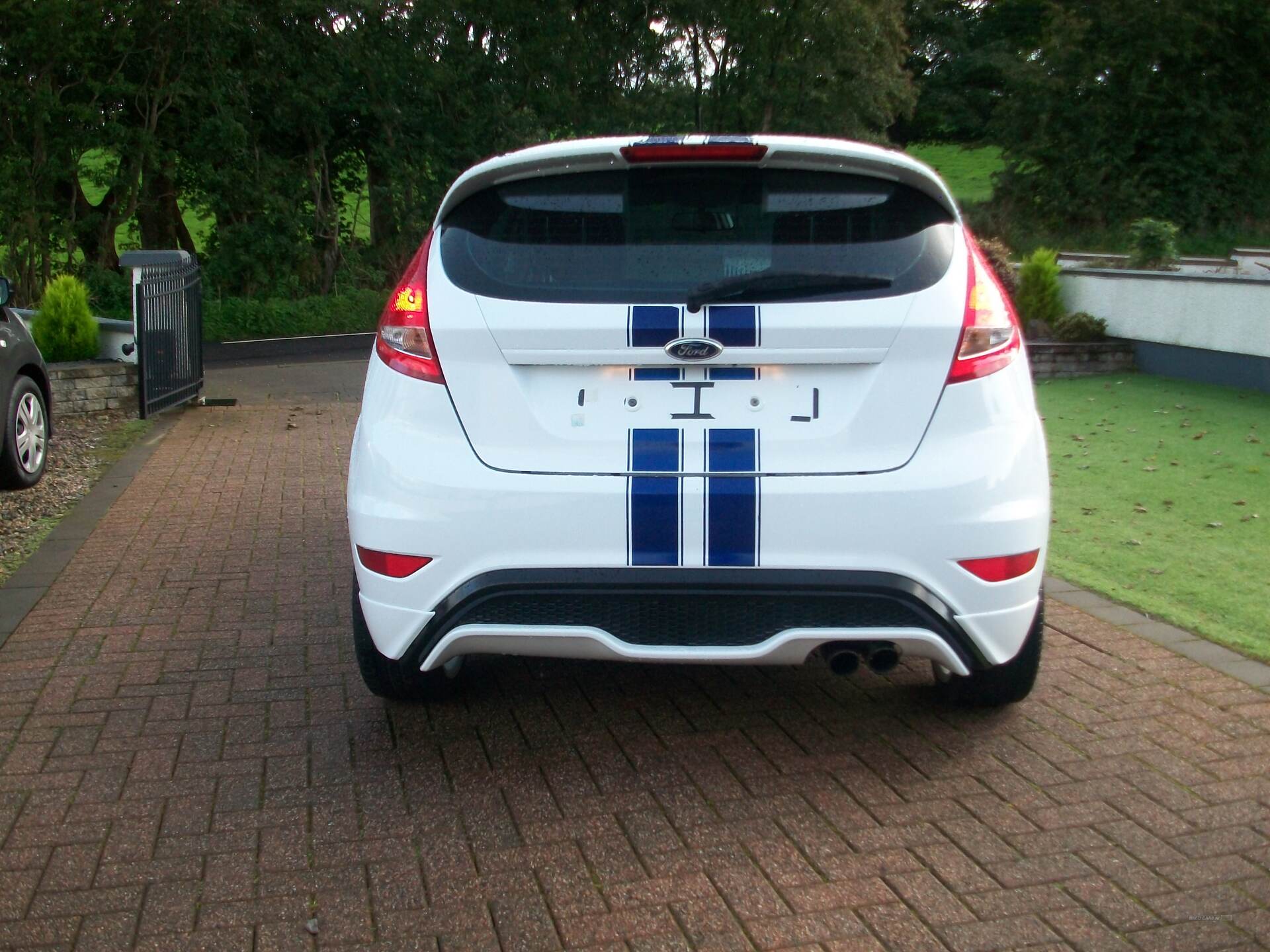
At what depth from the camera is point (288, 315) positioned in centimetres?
2016

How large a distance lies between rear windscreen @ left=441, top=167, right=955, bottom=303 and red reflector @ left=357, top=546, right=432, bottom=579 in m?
0.74

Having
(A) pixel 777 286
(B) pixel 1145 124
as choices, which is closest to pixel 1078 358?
(A) pixel 777 286

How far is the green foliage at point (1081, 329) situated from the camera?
45.5 feet

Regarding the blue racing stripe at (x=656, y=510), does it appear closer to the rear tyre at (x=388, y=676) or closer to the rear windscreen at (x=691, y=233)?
the rear windscreen at (x=691, y=233)

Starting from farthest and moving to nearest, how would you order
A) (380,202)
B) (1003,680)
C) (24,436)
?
(380,202), (24,436), (1003,680)

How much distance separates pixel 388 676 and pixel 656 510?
1.18 m

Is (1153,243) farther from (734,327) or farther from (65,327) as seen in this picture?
(734,327)

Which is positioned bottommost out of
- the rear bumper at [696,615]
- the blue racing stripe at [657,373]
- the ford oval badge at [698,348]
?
the rear bumper at [696,615]

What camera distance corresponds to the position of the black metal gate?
35.9 feet

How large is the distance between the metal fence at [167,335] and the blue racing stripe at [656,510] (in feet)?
28.1

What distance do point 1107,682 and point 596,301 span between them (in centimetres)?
231

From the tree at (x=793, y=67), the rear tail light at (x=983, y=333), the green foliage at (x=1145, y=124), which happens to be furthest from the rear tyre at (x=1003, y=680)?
the green foliage at (x=1145, y=124)

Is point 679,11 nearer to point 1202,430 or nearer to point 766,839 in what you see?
point 1202,430

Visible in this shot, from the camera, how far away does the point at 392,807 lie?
138 inches
